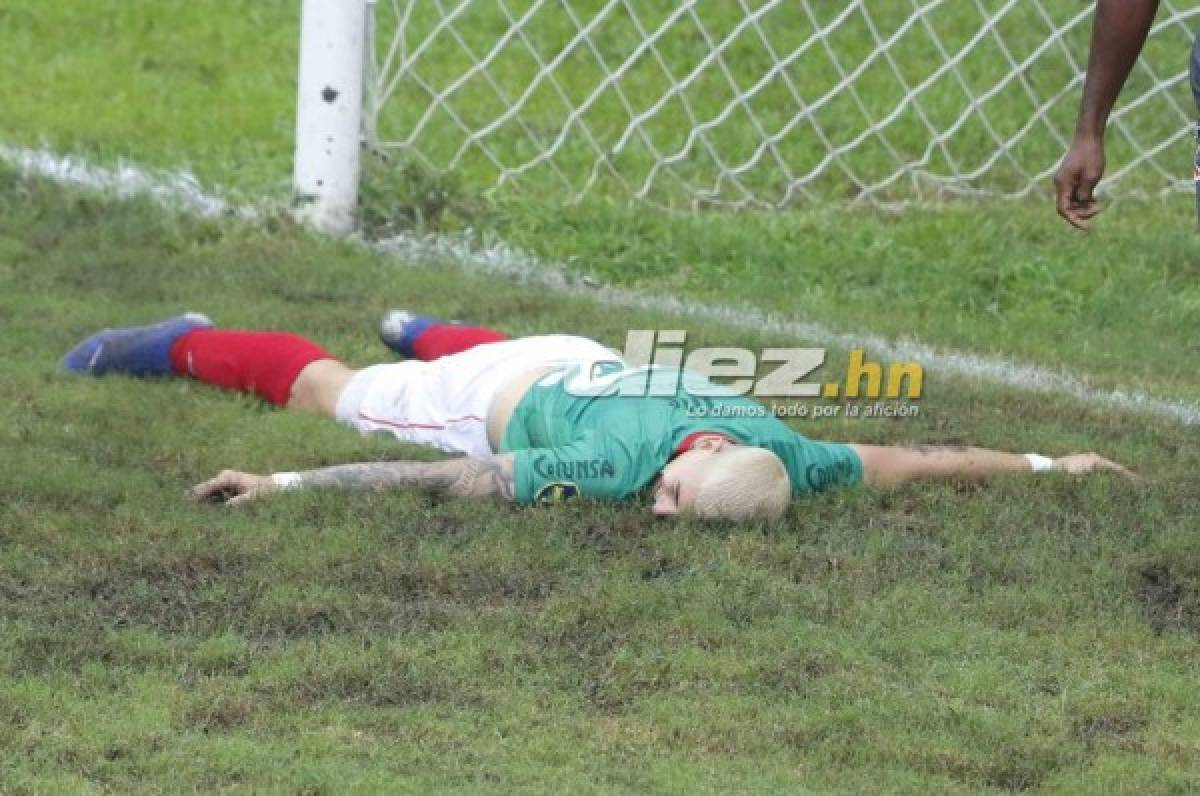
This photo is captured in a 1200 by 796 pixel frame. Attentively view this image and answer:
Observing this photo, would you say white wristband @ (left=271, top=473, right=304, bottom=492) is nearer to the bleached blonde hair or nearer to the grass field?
the grass field

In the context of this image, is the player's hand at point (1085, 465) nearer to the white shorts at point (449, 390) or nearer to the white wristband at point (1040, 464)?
the white wristband at point (1040, 464)

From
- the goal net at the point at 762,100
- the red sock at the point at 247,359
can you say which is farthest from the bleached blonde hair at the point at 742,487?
the goal net at the point at 762,100

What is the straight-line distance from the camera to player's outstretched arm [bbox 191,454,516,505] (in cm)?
427

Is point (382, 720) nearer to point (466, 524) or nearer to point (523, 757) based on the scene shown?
point (523, 757)

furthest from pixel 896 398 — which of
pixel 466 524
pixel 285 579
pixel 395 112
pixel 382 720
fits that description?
pixel 395 112

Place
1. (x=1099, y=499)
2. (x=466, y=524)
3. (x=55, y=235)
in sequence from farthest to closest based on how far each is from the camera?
(x=55, y=235) < (x=1099, y=499) < (x=466, y=524)

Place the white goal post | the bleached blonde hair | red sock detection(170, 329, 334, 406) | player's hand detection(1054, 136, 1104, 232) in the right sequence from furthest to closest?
the white goal post < red sock detection(170, 329, 334, 406) < the bleached blonde hair < player's hand detection(1054, 136, 1104, 232)

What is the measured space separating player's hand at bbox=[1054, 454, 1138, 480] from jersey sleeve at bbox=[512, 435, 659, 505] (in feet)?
3.09

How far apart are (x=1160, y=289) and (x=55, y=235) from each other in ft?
11.0

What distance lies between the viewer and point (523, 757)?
314 cm

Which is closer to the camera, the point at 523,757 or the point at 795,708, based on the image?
the point at 523,757

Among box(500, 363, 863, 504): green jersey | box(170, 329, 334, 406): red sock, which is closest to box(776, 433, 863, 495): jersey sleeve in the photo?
box(500, 363, 863, 504): green jersey

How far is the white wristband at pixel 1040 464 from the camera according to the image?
4.62 meters

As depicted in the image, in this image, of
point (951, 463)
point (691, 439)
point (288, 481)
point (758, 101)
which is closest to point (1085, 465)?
point (951, 463)
